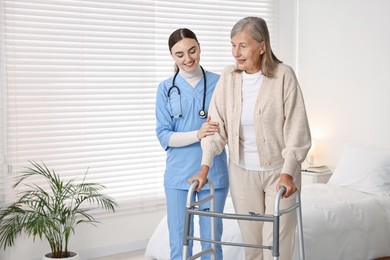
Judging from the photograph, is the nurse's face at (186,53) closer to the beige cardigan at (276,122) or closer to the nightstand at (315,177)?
the beige cardigan at (276,122)

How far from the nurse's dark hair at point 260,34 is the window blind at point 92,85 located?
2.28 metres

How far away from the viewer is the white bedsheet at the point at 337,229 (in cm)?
415

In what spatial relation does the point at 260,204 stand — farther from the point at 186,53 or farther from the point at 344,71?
the point at 344,71

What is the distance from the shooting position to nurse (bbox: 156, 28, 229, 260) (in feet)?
10.6

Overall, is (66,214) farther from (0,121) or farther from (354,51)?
(354,51)

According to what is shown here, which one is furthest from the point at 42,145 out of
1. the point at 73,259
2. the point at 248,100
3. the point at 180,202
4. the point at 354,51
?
the point at 354,51

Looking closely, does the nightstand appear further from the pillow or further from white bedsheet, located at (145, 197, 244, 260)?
white bedsheet, located at (145, 197, 244, 260)

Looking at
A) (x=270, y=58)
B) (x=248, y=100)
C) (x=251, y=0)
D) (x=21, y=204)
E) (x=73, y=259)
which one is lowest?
(x=73, y=259)

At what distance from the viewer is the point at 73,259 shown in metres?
4.32

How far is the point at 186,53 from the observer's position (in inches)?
127

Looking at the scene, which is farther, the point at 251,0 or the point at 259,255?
the point at 251,0

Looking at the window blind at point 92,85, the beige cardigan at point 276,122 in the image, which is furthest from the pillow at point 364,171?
the beige cardigan at point 276,122

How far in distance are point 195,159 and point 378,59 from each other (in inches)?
100

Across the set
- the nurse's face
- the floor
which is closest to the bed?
the floor
